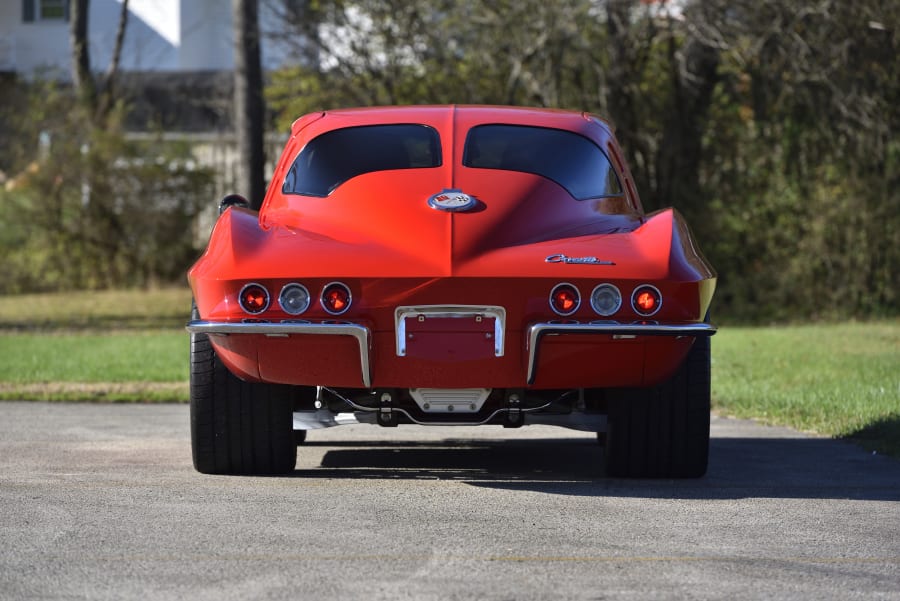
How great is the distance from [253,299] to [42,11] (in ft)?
104

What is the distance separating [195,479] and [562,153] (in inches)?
89.0

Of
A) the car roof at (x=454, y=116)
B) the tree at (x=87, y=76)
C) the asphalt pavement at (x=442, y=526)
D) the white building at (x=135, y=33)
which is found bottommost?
the asphalt pavement at (x=442, y=526)

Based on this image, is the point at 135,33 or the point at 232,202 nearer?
the point at 232,202

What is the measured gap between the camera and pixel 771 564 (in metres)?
4.85

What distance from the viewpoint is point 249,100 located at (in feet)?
67.8

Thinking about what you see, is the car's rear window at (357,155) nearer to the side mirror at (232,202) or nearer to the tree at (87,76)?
the side mirror at (232,202)

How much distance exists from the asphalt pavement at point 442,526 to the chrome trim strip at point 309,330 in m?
0.56

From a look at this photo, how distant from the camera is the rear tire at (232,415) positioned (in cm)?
659

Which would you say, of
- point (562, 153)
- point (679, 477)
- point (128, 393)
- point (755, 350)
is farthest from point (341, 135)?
point (755, 350)

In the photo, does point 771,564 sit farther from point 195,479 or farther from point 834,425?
point 834,425

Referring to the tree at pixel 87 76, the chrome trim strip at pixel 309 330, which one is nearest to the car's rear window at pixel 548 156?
the chrome trim strip at pixel 309 330

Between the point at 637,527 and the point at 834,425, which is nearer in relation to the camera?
the point at 637,527

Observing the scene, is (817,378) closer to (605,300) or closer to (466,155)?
(466,155)

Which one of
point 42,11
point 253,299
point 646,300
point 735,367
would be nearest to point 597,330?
point 646,300
